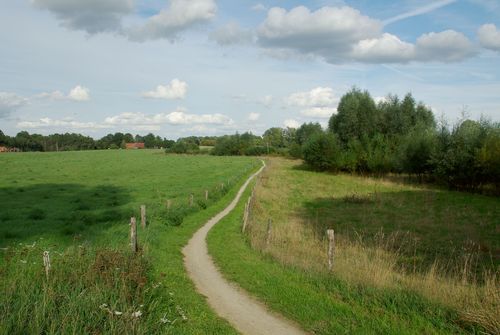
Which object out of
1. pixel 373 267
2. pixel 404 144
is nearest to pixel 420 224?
pixel 373 267

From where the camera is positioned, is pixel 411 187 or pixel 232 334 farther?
pixel 411 187

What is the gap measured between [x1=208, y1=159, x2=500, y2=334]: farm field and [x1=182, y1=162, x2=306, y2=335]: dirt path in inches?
13.3

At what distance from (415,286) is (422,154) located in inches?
1895

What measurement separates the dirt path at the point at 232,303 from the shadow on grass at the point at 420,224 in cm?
651

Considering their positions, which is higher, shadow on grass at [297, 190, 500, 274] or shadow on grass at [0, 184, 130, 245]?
shadow on grass at [0, 184, 130, 245]

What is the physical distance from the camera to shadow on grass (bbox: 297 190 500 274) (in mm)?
18500

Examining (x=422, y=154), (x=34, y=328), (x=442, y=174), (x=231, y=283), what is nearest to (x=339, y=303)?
(x=231, y=283)

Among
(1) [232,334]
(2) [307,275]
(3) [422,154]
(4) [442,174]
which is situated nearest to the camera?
(1) [232,334]

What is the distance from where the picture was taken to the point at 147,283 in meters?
10.3

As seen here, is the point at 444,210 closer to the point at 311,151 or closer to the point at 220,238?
the point at 220,238

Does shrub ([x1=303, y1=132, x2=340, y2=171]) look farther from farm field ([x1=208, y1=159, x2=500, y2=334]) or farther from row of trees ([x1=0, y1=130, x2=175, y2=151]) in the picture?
row of trees ([x1=0, y1=130, x2=175, y2=151])

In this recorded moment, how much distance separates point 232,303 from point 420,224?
67.3 ft

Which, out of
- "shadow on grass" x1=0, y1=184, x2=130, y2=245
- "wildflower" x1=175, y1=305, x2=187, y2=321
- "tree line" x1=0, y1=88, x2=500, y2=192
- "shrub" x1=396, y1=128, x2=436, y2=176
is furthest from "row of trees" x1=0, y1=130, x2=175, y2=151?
"wildflower" x1=175, y1=305, x2=187, y2=321

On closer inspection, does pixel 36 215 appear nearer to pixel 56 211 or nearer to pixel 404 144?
pixel 56 211
